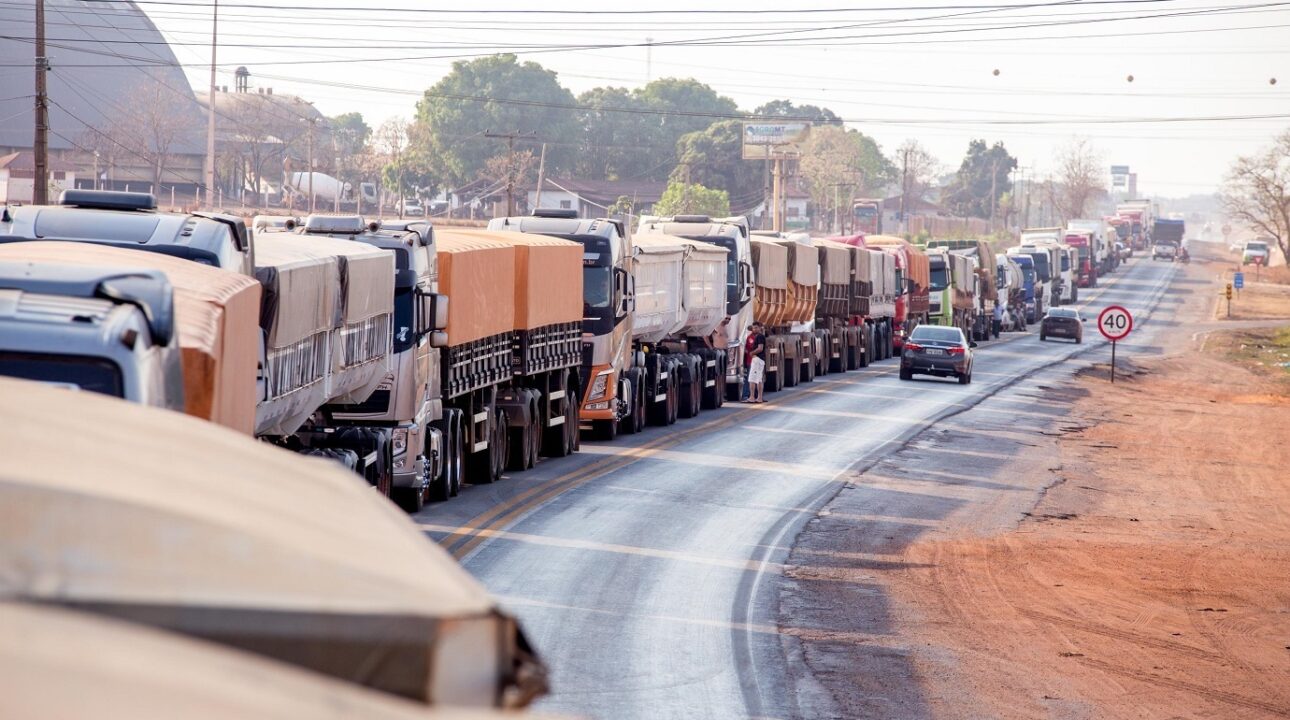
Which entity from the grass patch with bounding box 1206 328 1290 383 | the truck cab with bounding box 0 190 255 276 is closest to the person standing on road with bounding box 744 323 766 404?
the truck cab with bounding box 0 190 255 276

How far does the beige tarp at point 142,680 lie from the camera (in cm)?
303

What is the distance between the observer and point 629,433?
2991 centimetres

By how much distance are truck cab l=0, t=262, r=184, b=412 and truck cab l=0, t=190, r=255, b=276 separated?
5.63 meters

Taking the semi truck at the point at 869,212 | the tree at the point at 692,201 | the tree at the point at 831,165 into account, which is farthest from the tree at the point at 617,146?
the tree at the point at 692,201

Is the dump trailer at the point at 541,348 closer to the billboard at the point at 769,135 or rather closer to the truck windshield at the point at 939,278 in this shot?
the truck windshield at the point at 939,278

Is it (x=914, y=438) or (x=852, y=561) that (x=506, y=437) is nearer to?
(x=852, y=561)

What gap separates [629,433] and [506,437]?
673 cm

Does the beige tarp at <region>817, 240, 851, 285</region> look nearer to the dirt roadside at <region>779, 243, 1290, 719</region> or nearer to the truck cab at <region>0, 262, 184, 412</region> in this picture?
the dirt roadside at <region>779, 243, 1290, 719</region>

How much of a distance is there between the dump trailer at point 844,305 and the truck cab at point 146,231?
3636cm

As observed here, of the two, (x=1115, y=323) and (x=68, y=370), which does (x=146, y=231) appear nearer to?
(x=68, y=370)

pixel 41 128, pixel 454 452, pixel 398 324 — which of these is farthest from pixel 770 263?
pixel 398 324

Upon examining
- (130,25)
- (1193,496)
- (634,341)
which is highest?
(130,25)

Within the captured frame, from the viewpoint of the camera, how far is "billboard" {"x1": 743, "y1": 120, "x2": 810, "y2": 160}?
411 ft

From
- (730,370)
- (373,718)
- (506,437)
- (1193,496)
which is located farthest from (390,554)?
(730,370)
